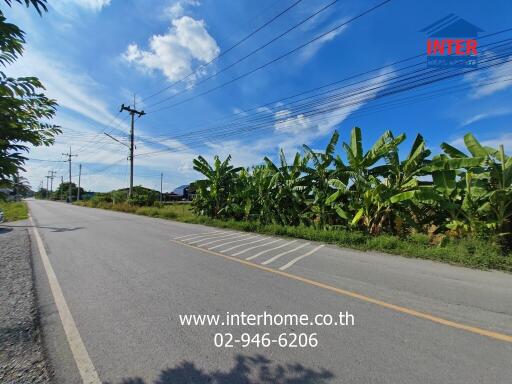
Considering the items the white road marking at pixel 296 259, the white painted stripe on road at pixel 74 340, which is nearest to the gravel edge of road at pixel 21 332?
the white painted stripe on road at pixel 74 340

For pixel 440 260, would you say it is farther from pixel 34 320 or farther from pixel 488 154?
pixel 34 320

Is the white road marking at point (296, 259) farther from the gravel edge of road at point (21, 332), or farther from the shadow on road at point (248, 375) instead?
the gravel edge of road at point (21, 332)

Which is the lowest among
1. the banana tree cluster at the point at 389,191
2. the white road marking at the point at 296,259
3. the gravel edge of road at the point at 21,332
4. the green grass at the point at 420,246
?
the gravel edge of road at the point at 21,332

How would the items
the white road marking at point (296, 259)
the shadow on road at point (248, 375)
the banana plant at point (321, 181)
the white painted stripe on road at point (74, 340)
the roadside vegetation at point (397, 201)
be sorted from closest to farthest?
the shadow on road at point (248, 375), the white painted stripe on road at point (74, 340), the white road marking at point (296, 259), the roadside vegetation at point (397, 201), the banana plant at point (321, 181)

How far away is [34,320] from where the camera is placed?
3.76m

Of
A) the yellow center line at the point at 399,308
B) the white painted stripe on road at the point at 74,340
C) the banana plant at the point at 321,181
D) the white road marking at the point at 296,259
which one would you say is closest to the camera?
the white painted stripe on road at the point at 74,340

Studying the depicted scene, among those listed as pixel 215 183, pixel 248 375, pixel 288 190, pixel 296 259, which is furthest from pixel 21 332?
pixel 215 183

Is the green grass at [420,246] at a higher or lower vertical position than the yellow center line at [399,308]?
higher

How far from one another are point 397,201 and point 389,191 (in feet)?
2.04

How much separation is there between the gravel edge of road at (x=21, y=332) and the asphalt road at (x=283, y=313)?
0.13 metres

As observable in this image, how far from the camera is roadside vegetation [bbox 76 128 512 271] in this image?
24.0 ft

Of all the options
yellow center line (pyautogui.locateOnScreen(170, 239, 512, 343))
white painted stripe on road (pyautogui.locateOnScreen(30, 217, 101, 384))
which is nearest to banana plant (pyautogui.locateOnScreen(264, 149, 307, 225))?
yellow center line (pyautogui.locateOnScreen(170, 239, 512, 343))

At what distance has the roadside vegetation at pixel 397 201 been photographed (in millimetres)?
7305

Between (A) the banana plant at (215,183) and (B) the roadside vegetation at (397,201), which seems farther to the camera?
(A) the banana plant at (215,183)
